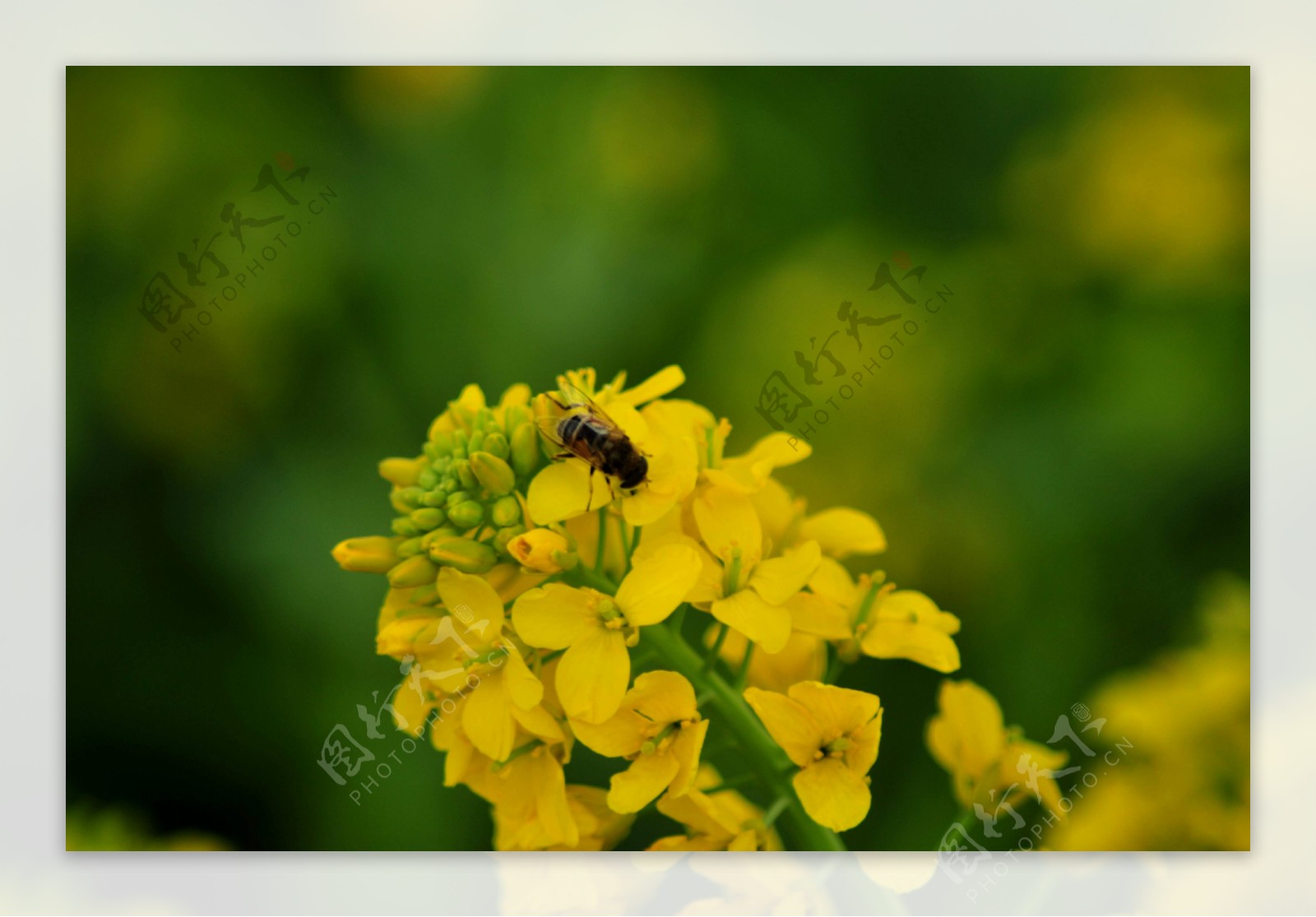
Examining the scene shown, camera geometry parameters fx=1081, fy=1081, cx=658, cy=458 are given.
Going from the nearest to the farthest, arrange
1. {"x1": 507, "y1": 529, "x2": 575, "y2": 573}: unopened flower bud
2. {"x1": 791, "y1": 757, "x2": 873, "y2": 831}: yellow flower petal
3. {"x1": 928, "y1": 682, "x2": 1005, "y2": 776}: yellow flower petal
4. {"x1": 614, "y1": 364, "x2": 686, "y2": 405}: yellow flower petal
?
1. {"x1": 507, "y1": 529, "x2": 575, "y2": 573}: unopened flower bud
2. {"x1": 791, "y1": 757, "x2": 873, "y2": 831}: yellow flower petal
3. {"x1": 614, "y1": 364, "x2": 686, "y2": 405}: yellow flower petal
4. {"x1": 928, "y1": 682, "x2": 1005, "y2": 776}: yellow flower petal

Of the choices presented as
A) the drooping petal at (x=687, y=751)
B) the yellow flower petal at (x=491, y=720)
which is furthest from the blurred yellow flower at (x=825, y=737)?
the yellow flower petal at (x=491, y=720)

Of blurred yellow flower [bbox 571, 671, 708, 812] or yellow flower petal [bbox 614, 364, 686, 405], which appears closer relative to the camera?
blurred yellow flower [bbox 571, 671, 708, 812]

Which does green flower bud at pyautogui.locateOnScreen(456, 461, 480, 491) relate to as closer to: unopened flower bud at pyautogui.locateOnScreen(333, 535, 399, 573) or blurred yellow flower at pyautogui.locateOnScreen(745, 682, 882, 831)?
unopened flower bud at pyautogui.locateOnScreen(333, 535, 399, 573)

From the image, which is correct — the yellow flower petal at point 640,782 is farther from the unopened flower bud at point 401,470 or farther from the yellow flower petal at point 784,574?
the unopened flower bud at point 401,470

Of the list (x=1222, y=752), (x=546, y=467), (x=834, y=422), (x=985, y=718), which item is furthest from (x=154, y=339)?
(x=1222, y=752)

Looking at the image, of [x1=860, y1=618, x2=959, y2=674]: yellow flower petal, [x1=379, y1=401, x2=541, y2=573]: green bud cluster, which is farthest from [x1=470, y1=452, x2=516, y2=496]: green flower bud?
[x1=860, y1=618, x2=959, y2=674]: yellow flower petal

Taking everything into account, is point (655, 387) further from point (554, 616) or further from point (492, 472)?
point (554, 616)
